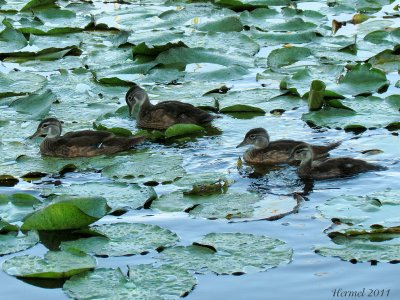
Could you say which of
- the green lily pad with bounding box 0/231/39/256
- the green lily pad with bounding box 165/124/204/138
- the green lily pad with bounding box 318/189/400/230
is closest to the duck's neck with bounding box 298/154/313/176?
the green lily pad with bounding box 318/189/400/230

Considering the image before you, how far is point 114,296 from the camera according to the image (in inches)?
304

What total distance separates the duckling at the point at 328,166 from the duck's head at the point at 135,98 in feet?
7.98

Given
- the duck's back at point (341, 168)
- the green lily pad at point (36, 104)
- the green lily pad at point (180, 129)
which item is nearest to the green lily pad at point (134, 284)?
the duck's back at point (341, 168)

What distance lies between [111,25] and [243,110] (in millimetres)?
4717

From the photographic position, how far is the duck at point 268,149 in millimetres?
11195

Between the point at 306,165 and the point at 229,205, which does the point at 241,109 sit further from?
the point at 229,205

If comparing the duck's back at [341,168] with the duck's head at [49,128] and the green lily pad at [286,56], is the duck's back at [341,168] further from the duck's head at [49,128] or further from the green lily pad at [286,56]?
the green lily pad at [286,56]

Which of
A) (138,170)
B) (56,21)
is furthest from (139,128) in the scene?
(56,21)

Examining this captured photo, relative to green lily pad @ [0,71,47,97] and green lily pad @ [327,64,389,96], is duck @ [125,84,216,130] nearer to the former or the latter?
green lily pad @ [0,71,47,97]

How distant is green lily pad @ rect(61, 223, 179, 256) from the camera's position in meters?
8.62

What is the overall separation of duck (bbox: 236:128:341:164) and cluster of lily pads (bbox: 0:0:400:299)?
706 millimetres

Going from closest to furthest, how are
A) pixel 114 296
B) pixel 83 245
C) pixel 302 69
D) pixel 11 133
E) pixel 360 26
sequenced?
pixel 114 296, pixel 83 245, pixel 11 133, pixel 302 69, pixel 360 26

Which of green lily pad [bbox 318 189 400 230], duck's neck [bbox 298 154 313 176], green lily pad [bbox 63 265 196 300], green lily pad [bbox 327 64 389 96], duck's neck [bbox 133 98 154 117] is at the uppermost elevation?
green lily pad [bbox 327 64 389 96]

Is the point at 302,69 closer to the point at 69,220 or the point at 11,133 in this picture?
the point at 11,133
